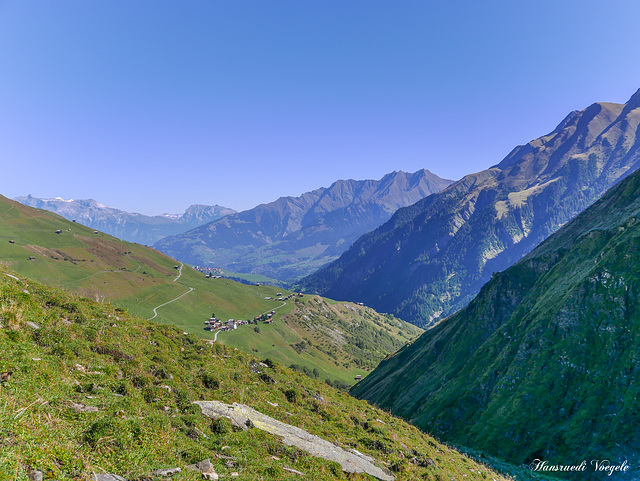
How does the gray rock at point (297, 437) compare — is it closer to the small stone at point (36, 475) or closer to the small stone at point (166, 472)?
the small stone at point (166, 472)

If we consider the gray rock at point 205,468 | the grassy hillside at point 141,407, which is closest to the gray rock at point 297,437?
the grassy hillside at point 141,407

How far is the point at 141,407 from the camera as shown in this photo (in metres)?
17.0

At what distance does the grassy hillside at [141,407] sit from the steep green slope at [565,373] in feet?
60.1

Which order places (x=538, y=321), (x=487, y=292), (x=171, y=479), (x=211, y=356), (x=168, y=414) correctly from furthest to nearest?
→ 1. (x=487, y=292)
2. (x=538, y=321)
3. (x=211, y=356)
4. (x=168, y=414)
5. (x=171, y=479)

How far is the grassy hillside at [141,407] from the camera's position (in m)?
11.5

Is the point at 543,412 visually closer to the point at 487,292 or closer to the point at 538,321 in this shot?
the point at 538,321

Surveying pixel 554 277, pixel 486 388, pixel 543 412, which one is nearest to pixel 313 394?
pixel 543 412

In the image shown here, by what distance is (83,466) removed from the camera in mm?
10461

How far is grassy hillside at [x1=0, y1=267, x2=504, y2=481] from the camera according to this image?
453 inches

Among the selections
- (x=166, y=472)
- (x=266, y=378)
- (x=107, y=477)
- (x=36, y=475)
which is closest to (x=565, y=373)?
(x=266, y=378)

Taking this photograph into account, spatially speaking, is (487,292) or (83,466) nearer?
(83,466)

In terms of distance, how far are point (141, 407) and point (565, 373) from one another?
5886cm

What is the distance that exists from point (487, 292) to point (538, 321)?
152 ft

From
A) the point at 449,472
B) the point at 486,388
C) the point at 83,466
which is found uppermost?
the point at 83,466
